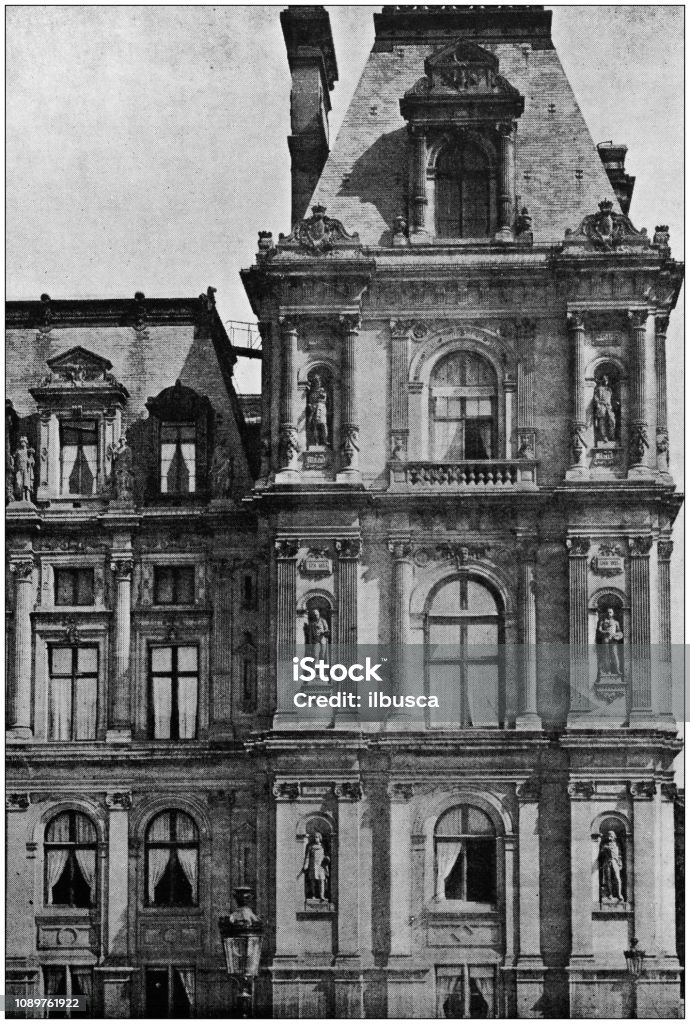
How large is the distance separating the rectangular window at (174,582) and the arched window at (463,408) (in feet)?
19.3

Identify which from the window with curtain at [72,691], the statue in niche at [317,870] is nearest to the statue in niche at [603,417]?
the statue in niche at [317,870]

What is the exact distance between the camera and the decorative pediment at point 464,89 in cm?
3547

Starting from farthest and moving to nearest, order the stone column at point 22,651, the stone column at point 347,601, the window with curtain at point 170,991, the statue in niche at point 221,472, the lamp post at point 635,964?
the statue in niche at point 221,472
the stone column at point 22,651
the window with curtain at point 170,991
the stone column at point 347,601
the lamp post at point 635,964

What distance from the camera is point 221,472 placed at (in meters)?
36.8

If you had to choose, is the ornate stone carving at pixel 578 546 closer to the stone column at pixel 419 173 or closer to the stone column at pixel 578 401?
the stone column at pixel 578 401

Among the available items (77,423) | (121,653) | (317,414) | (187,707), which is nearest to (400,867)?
(187,707)

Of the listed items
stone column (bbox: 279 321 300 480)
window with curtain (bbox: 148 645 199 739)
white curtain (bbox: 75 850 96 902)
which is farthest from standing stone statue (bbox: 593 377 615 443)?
white curtain (bbox: 75 850 96 902)

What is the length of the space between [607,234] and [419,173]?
159 inches

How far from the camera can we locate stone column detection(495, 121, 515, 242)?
1390 inches

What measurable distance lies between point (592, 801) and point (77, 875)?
10525 mm

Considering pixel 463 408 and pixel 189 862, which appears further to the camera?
pixel 189 862

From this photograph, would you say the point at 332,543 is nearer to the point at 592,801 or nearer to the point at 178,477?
the point at 178,477

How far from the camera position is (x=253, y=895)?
112 feet

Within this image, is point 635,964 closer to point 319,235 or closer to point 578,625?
point 578,625
